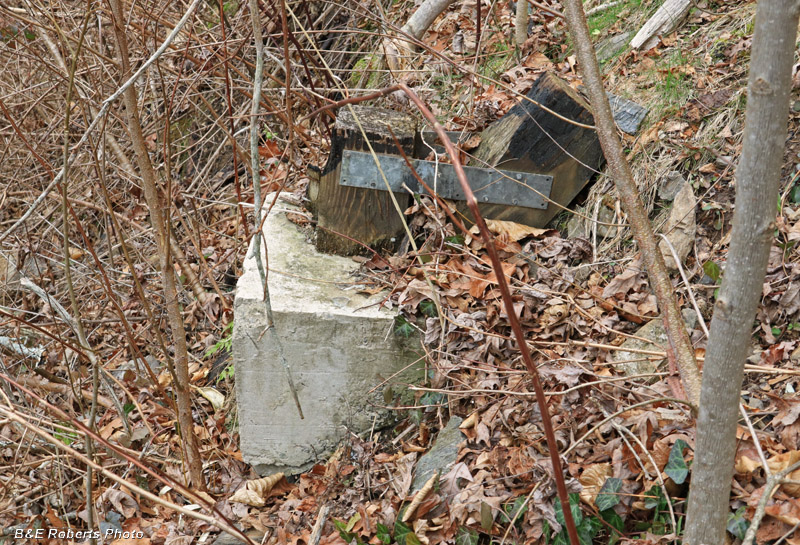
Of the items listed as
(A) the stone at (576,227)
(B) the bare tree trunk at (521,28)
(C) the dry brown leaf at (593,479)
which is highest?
(B) the bare tree trunk at (521,28)

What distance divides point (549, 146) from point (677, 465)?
70.1 inches

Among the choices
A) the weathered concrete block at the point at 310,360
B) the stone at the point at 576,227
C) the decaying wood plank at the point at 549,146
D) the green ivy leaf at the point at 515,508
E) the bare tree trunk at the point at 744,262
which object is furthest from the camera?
the stone at the point at 576,227

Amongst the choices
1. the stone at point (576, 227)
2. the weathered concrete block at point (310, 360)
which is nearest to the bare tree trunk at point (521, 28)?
the stone at point (576, 227)

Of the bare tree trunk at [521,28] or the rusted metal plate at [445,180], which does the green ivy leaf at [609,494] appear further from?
the bare tree trunk at [521,28]

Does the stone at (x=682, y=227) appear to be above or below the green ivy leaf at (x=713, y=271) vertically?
above

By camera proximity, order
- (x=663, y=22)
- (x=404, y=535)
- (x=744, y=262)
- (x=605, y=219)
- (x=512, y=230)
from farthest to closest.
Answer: (x=663, y=22) < (x=512, y=230) < (x=605, y=219) < (x=404, y=535) < (x=744, y=262)

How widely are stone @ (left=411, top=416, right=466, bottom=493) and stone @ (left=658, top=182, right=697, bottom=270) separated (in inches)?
51.0

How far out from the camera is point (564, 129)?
10.5 feet

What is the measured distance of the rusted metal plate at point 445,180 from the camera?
3.26 meters

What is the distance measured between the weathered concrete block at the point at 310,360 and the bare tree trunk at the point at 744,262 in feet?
6.10

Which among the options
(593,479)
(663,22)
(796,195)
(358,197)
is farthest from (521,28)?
(593,479)

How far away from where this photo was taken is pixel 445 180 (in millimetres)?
3289

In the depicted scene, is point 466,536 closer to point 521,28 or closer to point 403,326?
point 403,326

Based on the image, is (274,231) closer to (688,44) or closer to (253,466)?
(253,466)
